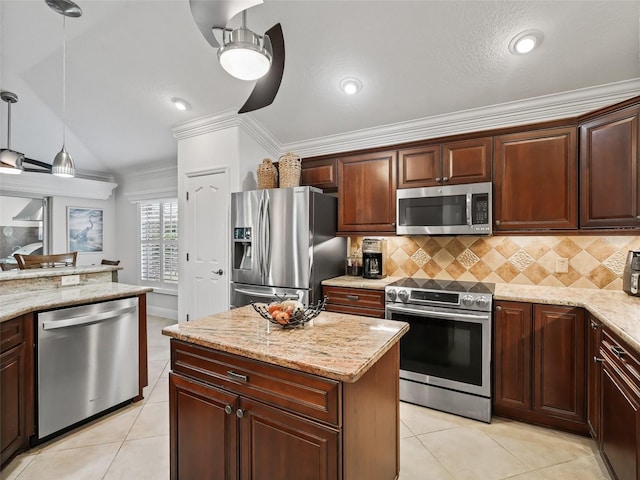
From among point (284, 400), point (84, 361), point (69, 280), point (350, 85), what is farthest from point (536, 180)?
point (69, 280)

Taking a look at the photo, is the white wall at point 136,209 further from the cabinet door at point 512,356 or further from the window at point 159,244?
the cabinet door at point 512,356

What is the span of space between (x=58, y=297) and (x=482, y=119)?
388 cm

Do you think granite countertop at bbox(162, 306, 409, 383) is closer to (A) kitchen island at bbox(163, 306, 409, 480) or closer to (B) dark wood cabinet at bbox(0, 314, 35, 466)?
(A) kitchen island at bbox(163, 306, 409, 480)

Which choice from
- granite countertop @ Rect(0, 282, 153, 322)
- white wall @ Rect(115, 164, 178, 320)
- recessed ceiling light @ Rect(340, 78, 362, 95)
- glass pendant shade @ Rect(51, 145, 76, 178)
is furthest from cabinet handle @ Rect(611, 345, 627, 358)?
white wall @ Rect(115, 164, 178, 320)

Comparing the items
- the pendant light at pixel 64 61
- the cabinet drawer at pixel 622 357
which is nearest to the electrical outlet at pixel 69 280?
the pendant light at pixel 64 61

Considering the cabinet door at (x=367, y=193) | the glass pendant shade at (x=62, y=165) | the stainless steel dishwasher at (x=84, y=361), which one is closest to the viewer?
the stainless steel dishwasher at (x=84, y=361)

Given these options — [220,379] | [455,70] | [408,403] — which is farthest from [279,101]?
[408,403]

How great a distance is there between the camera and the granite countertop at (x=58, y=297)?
202cm

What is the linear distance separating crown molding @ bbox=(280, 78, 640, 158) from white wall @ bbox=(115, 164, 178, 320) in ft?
8.89

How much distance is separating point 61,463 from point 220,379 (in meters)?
1.51

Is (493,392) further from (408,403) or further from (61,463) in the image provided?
(61,463)

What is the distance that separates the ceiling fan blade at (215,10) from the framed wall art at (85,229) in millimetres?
5668

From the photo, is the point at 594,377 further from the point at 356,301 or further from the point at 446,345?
the point at 356,301

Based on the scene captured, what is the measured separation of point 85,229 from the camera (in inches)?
228
